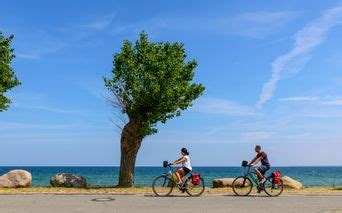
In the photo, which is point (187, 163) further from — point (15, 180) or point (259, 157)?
point (15, 180)

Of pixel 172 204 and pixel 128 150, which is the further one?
pixel 128 150

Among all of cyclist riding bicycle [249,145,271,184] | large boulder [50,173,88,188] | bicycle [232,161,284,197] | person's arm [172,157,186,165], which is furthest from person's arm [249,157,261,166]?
large boulder [50,173,88,188]

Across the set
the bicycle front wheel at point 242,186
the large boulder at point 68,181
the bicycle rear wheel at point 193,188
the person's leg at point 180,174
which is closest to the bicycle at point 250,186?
the bicycle front wheel at point 242,186

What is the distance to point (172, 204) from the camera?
53.5 ft

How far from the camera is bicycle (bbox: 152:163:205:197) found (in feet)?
64.0

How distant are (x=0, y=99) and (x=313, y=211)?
18596mm

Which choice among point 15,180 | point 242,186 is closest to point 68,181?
point 15,180

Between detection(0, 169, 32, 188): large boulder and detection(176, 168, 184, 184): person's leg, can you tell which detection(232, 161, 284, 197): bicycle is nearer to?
detection(176, 168, 184, 184): person's leg

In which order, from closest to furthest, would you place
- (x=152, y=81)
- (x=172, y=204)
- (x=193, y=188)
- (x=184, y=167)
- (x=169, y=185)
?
(x=172, y=204)
(x=169, y=185)
(x=184, y=167)
(x=193, y=188)
(x=152, y=81)

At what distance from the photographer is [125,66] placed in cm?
2617

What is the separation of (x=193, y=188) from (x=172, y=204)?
3.77 metres

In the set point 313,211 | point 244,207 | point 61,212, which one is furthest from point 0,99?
point 313,211

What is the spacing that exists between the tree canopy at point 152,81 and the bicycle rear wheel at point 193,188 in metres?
6.60

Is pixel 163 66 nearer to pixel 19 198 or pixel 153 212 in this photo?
pixel 19 198
